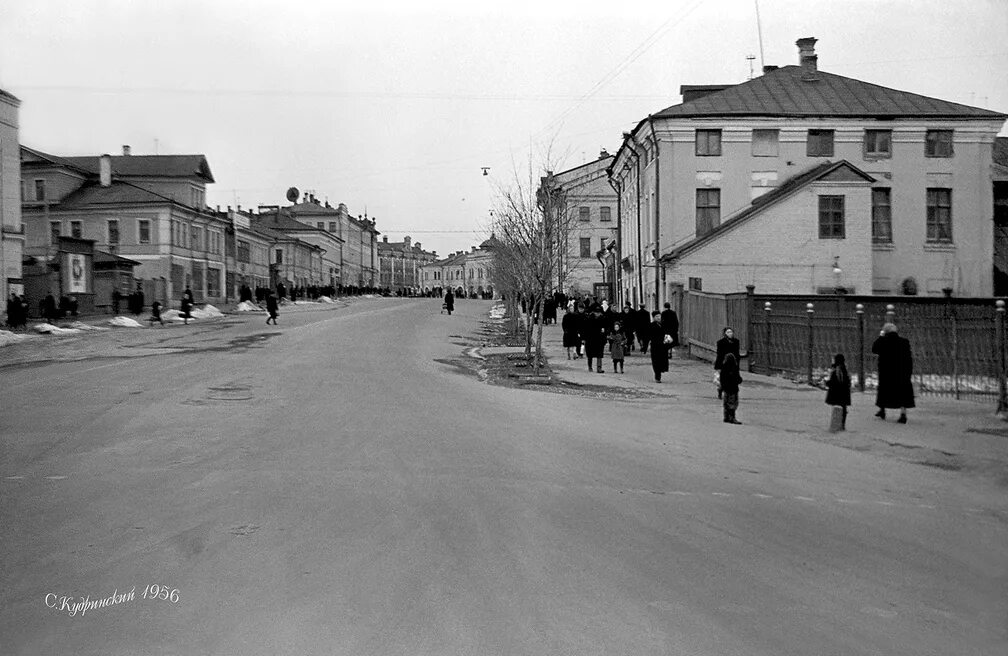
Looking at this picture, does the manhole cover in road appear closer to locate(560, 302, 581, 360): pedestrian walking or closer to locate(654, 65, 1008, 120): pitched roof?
locate(560, 302, 581, 360): pedestrian walking

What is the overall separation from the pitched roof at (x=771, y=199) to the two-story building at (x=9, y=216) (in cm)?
2708

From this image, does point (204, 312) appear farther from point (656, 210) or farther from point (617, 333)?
point (617, 333)

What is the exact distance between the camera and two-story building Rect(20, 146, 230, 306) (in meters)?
61.2

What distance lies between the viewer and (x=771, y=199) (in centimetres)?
3538

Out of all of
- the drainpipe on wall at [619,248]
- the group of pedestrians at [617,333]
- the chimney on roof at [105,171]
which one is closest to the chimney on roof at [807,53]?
the drainpipe on wall at [619,248]

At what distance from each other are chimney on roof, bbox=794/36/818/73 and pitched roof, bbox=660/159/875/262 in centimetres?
869

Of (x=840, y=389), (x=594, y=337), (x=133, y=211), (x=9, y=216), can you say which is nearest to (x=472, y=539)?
(x=840, y=389)

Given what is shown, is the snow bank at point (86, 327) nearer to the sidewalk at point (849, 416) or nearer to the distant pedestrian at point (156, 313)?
the distant pedestrian at point (156, 313)

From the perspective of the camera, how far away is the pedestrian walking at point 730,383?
1585 cm

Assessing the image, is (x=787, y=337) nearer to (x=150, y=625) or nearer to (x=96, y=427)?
(x=96, y=427)

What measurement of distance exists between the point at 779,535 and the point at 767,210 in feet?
95.6

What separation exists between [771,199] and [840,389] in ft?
71.7

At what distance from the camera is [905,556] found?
7480mm

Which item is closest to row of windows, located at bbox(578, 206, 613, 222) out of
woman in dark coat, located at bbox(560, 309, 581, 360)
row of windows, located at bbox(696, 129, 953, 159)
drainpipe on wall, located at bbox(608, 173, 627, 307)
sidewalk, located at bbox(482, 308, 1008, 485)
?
drainpipe on wall, located at bbox(608, 173, 627, 307)
